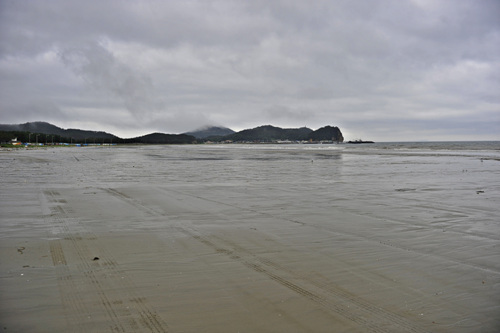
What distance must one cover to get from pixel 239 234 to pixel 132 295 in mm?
3586

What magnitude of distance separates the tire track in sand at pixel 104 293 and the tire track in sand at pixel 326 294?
1888mm

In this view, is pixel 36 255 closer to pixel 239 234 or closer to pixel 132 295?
pixel 132 295

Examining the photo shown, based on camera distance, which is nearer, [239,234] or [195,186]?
[239,234]

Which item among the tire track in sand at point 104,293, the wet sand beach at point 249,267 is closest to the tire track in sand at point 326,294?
the wet sand beach at point 249,267

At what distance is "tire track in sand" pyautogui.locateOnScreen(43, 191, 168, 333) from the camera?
421 cm

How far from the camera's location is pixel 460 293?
5133mm

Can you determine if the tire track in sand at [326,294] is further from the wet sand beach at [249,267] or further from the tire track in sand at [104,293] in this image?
the tire track in sand at [104,293]

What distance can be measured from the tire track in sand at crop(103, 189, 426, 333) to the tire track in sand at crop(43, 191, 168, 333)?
1888 millimetres

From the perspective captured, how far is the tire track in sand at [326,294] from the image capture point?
427cm

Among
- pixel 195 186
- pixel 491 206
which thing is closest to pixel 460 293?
pixel 491 206

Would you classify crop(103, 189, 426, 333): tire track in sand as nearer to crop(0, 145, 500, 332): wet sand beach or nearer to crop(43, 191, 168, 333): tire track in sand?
crop(0, 145, 500, 332): wet sand beach

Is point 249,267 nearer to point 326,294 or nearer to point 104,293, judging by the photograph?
point 326,294

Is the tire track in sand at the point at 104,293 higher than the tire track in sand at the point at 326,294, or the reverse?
the tire track in sand at the point at 326,294

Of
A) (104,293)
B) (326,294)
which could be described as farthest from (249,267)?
(104,293)
